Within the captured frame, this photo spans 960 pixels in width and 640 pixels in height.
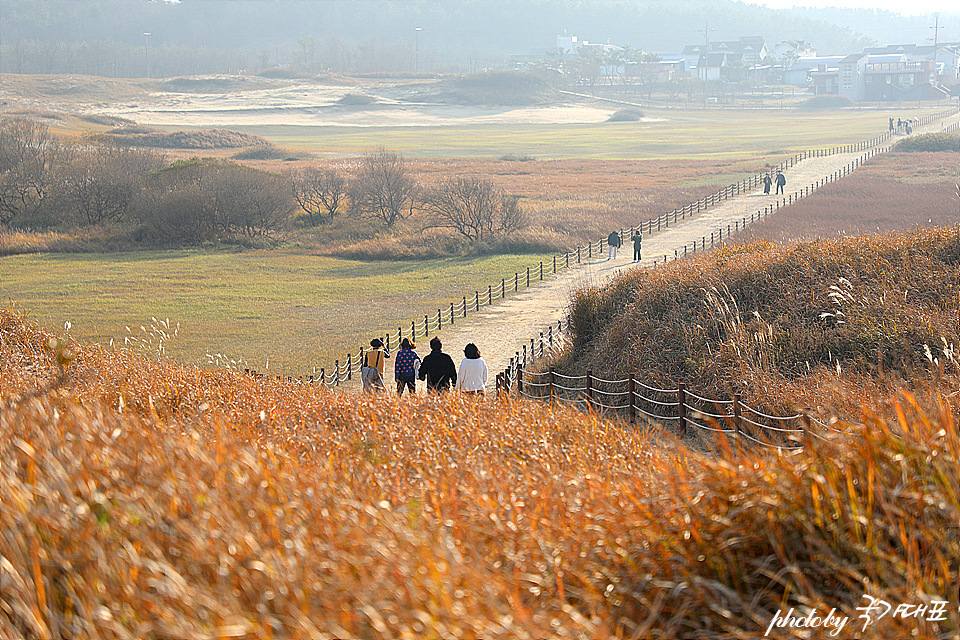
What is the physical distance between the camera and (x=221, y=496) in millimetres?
4207

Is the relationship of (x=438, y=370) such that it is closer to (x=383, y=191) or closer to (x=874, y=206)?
(x=874, y=206)

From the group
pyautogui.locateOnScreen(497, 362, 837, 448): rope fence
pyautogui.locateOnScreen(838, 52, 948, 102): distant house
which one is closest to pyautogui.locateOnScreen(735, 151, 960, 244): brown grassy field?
pyautogui.locateOnScreen(497, 362, 837, 448): rope fence

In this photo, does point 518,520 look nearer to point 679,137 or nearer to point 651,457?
point 651,457

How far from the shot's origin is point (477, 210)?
41875 millimetres

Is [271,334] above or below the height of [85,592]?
below

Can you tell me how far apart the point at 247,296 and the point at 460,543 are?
26.0 metres

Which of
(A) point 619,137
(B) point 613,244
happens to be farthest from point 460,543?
(A) point 619,137

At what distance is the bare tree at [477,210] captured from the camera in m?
41.8

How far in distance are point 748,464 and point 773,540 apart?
72cm

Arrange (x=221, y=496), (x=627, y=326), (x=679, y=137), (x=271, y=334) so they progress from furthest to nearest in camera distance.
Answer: (x=679, y=137)
(x=271, y=334)
(x=627, y=326)
(x=221, y=496)

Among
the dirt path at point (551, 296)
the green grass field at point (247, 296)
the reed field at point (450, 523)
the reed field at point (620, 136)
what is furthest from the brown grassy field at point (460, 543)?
the reed field at point (620, 136)

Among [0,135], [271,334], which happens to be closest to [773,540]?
[271,334]

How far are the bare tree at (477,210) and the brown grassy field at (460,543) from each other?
36451 millimetres

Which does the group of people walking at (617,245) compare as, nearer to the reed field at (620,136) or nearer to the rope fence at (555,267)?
the rope fence at (555,267)
